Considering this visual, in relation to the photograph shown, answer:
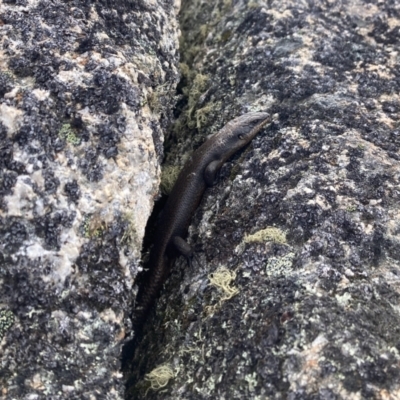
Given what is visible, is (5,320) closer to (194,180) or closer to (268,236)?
(268,236)

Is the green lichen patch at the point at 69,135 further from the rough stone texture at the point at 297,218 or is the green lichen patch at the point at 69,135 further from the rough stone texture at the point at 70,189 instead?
the rough stone texture at the point at 297,218

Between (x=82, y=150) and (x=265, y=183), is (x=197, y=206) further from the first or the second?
(x=82, y=150)

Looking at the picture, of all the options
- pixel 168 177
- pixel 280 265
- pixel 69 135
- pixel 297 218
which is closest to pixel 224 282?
pixel 280 265

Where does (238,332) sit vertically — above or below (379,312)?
below

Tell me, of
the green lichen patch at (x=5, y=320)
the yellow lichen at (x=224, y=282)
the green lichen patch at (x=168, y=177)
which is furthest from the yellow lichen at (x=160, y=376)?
the green lichen patch at (x=168, y=177)

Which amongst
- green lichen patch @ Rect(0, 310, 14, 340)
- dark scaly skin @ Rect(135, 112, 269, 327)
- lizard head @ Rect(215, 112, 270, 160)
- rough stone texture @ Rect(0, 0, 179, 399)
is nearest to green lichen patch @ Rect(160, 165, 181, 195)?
dark scaly skin @ Rect(135, 112, 269, 327)

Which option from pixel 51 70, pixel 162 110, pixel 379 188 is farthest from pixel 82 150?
pixel 379 188
